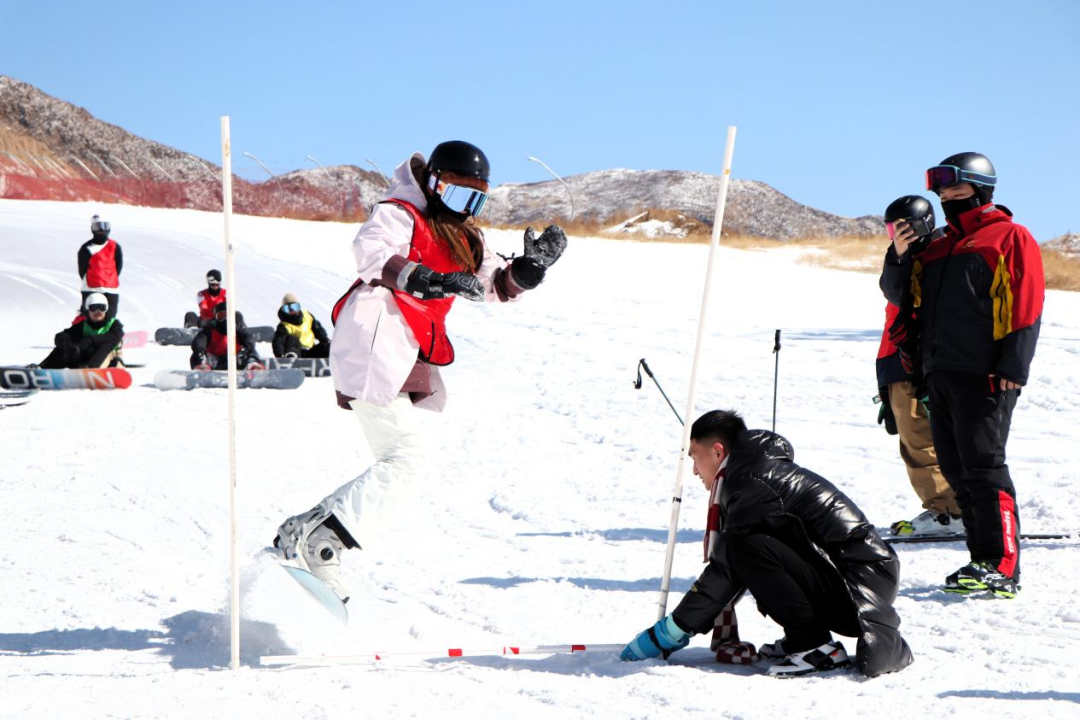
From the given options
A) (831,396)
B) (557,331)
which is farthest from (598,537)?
(557,331)

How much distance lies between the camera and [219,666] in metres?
3.43

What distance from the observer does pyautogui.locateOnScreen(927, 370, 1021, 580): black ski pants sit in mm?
4285

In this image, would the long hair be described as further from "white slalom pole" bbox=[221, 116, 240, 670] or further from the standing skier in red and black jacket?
the standing skier in red and black jacket

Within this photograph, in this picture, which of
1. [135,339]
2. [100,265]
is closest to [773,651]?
[100,265]

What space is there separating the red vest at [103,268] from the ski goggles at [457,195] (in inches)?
341

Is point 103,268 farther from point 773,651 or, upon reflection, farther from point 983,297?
point 773,651

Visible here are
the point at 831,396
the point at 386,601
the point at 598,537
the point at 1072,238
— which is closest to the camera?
the point at 386,601

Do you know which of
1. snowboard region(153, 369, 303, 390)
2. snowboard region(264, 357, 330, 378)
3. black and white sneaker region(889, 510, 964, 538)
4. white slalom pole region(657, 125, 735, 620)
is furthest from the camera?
snowboard region(264, 357, 330, 378)

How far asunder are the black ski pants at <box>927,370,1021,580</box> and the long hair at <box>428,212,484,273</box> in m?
2.02

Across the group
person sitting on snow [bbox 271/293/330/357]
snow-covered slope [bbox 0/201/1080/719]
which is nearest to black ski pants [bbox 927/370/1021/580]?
snow-covered slope [bbox 0/201/1080/719]

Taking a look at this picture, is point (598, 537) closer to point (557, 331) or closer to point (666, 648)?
point (666, 648)

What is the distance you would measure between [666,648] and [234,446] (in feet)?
4.84

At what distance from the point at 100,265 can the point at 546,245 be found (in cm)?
884

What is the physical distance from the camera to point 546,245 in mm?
4043
